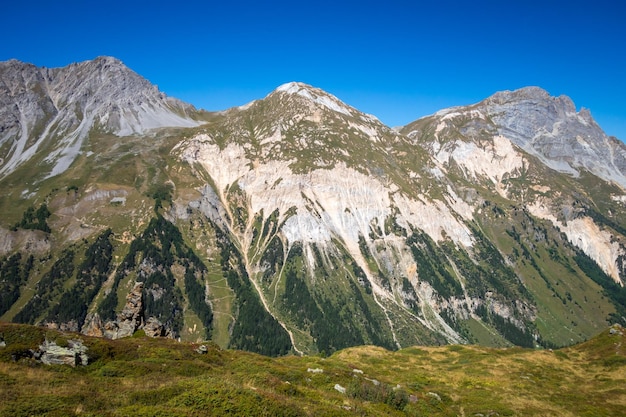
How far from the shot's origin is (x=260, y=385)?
38188 mm

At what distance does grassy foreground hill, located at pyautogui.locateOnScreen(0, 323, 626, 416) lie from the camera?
27.6 metres

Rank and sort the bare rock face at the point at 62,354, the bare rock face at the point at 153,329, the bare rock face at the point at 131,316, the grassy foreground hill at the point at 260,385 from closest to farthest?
the grassy foreground hill at the point at 260,385 < the bare rock face at the point at 62,354 < the bare rock face at the point at 153,329 < the bare rock face at the point at 131,316

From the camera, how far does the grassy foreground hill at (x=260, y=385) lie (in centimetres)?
2756

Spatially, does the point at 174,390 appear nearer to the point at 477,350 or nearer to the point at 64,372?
the point at 64,372

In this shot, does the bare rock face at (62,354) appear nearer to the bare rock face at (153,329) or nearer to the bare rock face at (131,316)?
the bare rock face at (153,329)

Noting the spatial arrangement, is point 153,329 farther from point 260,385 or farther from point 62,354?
point 260,385

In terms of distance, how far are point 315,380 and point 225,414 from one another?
23588mm

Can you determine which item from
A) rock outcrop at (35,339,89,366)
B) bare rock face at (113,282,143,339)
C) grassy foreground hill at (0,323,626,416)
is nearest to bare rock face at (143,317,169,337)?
bare rock face at (113,282,143,339)

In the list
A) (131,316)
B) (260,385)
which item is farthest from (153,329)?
(260,385)

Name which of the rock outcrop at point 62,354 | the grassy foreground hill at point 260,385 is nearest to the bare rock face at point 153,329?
the grassy foreground hill at point 260,385

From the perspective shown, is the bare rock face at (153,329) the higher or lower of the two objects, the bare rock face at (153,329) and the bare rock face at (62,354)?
the lower

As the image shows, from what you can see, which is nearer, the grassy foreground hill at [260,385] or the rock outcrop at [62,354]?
the grassy foreground hill at [260,385]

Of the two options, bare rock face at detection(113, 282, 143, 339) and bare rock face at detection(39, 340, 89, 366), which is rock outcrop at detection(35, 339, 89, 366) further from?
bare rock face at detection(113, 282, 143, 339)

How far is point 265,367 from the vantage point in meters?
49.9
